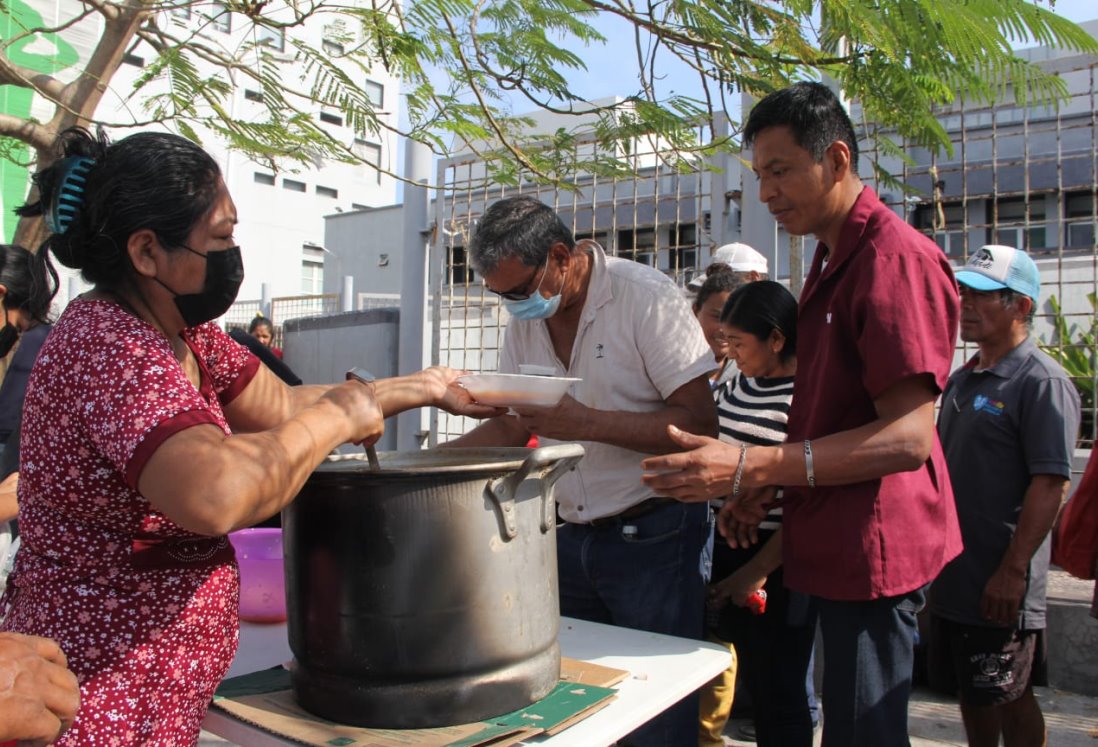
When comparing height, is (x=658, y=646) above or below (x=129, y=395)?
below

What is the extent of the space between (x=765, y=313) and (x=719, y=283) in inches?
38.7

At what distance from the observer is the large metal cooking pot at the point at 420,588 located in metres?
1.35

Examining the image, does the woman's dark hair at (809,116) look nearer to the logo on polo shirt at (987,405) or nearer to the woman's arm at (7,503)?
the logo on polo shirt at (987,405)

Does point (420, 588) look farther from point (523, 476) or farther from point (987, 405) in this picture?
point (987, 405)

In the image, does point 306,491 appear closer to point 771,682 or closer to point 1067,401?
A: point 771,682

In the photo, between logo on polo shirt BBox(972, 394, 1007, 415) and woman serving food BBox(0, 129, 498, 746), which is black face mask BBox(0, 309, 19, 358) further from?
logo on polo shirt BBox(972, 394, 1007, 415)

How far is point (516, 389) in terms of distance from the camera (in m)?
1.98

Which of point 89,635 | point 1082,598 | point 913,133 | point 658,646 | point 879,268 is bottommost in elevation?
point 1082,598

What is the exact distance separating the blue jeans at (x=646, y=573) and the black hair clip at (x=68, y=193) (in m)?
1.50

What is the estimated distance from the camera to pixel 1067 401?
2.82 meters

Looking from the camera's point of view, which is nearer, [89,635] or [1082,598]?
[89,635]

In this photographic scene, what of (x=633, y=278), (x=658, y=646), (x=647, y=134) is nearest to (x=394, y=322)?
(x=647, y=134)

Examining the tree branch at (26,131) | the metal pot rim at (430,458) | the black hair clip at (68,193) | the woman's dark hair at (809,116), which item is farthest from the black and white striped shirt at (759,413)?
the tree branch at (26,131)

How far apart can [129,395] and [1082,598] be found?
4279 mm
